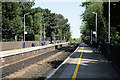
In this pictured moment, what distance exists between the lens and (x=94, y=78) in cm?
906

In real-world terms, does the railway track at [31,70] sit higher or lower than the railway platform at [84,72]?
lower

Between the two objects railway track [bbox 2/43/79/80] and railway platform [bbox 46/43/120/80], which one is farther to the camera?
railway track [bbox 2/43/79/80]

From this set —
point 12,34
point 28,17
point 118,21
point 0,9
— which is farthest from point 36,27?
point 118,21

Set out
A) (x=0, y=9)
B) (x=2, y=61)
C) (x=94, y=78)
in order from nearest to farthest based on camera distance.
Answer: (x=94, y=78)
(x=2, y=61)
(x=0, y=9)

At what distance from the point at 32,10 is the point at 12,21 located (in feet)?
51.4

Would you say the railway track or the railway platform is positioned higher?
the railway platform

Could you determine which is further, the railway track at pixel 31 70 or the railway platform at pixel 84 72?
the railway track at pixel 31 70

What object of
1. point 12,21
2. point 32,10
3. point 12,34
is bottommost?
point 12,34

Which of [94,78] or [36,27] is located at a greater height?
[36,27]

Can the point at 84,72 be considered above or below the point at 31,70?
above

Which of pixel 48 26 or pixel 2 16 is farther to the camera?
pixel 48 26

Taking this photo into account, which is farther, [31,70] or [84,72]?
[31,70]

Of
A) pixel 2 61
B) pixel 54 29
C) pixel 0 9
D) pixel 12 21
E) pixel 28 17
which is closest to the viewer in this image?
pixel 2 61

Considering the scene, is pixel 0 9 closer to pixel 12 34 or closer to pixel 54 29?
pixel 12 34
